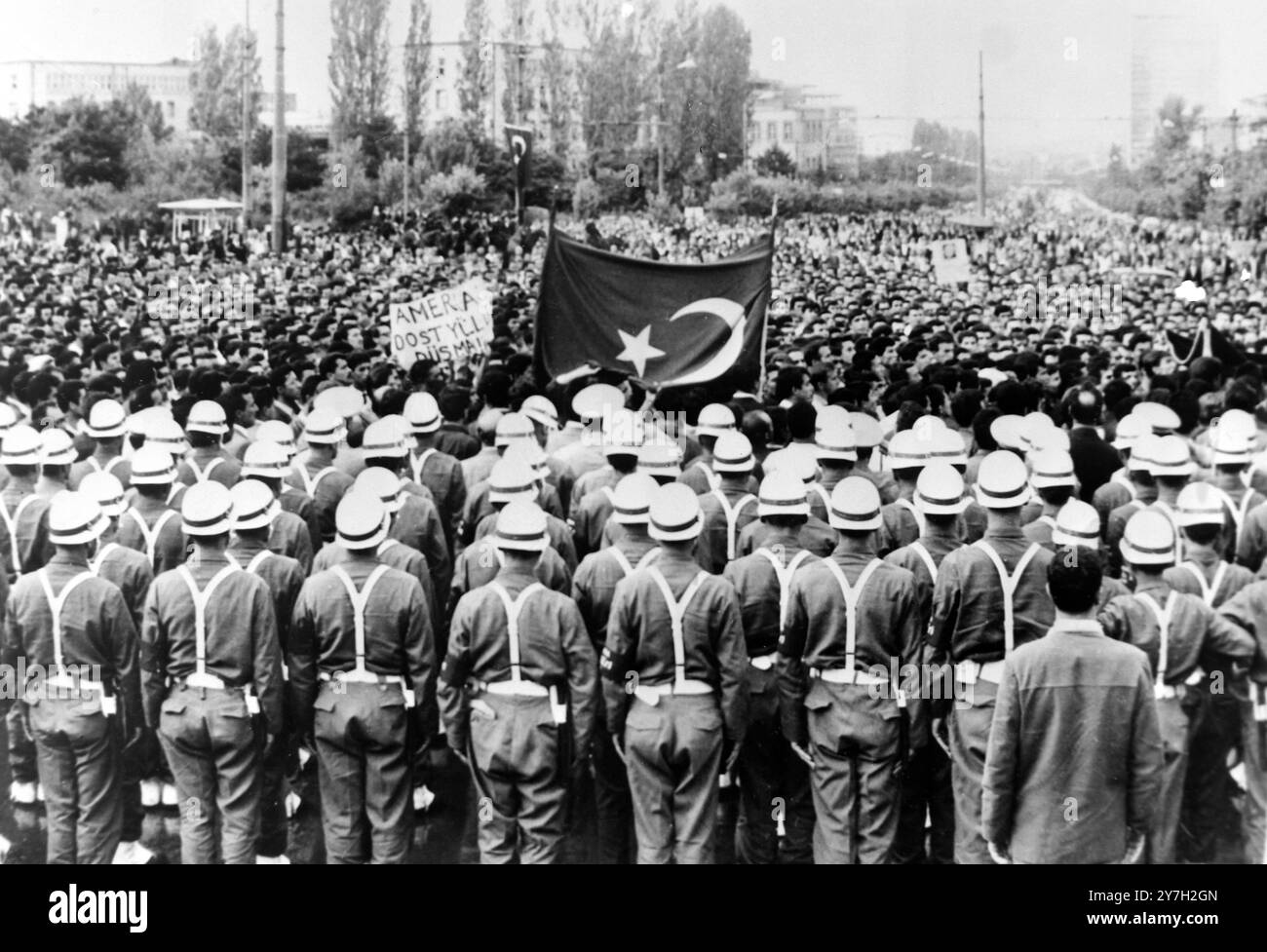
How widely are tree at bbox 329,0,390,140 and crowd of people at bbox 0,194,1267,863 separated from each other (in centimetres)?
428

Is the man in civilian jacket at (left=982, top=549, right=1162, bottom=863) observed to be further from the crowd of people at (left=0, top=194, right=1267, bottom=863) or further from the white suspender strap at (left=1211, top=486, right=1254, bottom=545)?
the white suspender strap at (left=1211, top=486, right=1254, bottom=545)

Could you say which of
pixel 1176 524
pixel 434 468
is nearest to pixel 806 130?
pixel 434 468

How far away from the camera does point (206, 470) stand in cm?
674

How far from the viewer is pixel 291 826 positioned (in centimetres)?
602

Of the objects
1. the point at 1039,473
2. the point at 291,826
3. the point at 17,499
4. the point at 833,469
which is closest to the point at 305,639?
the point at 291,826

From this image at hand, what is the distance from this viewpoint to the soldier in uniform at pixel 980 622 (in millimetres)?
5016

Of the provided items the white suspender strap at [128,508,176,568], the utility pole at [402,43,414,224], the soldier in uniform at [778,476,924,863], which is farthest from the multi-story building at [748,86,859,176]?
the white suspender strap at [128,508,176,568]

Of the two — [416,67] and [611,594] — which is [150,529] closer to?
[611,594]

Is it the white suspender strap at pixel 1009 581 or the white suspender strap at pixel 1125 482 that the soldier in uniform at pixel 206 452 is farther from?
the white suspender strap at pixel 1125 482

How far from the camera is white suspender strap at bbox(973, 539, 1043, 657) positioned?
197 inches

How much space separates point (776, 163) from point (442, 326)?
5.01 metres

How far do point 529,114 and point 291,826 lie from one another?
323 inches

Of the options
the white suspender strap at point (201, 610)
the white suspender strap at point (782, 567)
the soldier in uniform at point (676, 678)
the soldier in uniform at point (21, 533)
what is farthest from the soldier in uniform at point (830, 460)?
the soldier in uniform at point (21, 533)

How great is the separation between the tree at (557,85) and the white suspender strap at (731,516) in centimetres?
439
